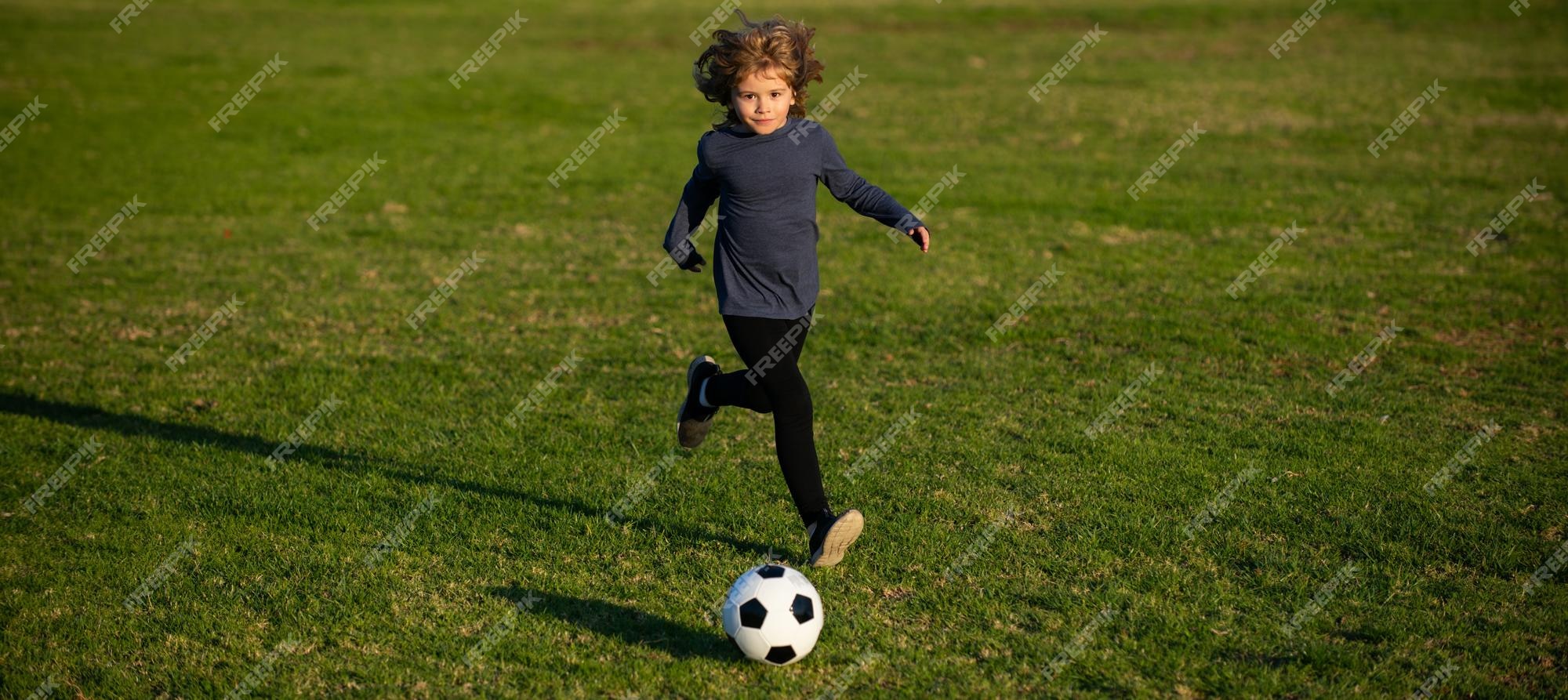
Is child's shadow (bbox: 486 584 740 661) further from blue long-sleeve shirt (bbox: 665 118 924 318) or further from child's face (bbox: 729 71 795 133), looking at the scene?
child's face (bbox: 729 71 795 133)

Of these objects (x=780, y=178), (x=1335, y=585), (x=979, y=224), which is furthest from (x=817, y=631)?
(x=979, y=224)

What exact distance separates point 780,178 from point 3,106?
2007cm

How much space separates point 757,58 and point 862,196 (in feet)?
2.74

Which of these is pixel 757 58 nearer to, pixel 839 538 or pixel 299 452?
pixel 839 538

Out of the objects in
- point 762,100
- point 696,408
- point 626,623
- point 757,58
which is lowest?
point 626,623

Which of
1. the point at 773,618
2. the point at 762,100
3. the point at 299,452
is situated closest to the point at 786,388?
the point at 773,618

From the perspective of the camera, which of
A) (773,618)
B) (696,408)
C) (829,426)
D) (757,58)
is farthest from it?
(829,426)

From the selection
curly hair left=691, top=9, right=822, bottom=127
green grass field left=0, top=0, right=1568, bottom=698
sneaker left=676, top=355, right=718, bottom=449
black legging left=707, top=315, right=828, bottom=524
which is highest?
curly hair left=691, top=9, right=822, bottom=127

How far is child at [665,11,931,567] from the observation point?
477cm

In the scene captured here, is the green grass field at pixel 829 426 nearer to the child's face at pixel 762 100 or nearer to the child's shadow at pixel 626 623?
the child's shadow at pixel 626 623

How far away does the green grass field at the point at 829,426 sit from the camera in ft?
15.0

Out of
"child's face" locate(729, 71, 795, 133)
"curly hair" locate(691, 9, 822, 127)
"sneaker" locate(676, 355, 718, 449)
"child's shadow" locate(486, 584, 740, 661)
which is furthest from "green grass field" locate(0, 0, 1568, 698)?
"curly hair" locate(691, 9, 822, 127)

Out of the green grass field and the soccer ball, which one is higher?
the soccer ball

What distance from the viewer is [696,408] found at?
5797mm
